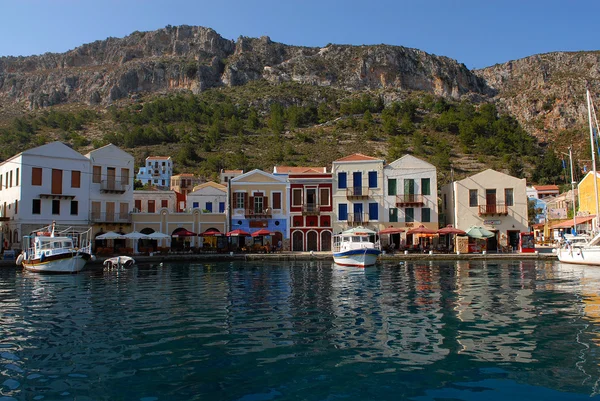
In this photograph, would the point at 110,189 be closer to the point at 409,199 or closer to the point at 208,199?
the point at 208,199

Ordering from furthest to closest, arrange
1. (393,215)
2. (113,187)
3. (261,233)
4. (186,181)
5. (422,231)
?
(186,181) < (393,215) < (113,187) < (261,233) < (422,231)

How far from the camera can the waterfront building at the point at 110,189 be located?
149ft

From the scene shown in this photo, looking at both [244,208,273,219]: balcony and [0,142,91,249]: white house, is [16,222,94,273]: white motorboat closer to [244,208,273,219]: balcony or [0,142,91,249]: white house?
[0,142,91,249]: white house

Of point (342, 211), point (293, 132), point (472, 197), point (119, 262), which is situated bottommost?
point (119, 262)

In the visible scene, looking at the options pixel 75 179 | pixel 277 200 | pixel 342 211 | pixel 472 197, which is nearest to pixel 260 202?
pixel 277 200

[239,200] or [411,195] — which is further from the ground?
[411,195]

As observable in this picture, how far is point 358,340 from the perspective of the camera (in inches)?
450

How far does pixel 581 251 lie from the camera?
33938mm

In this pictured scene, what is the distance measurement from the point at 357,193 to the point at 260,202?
385 inches

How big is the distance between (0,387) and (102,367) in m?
1.72

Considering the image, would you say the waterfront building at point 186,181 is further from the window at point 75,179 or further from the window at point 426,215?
the window at point 426,215

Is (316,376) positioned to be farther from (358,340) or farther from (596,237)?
(596,237)

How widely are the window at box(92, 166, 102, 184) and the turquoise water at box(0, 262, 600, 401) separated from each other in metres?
25.4

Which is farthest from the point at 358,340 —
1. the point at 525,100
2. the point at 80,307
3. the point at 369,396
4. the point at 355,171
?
the point at 525,100
